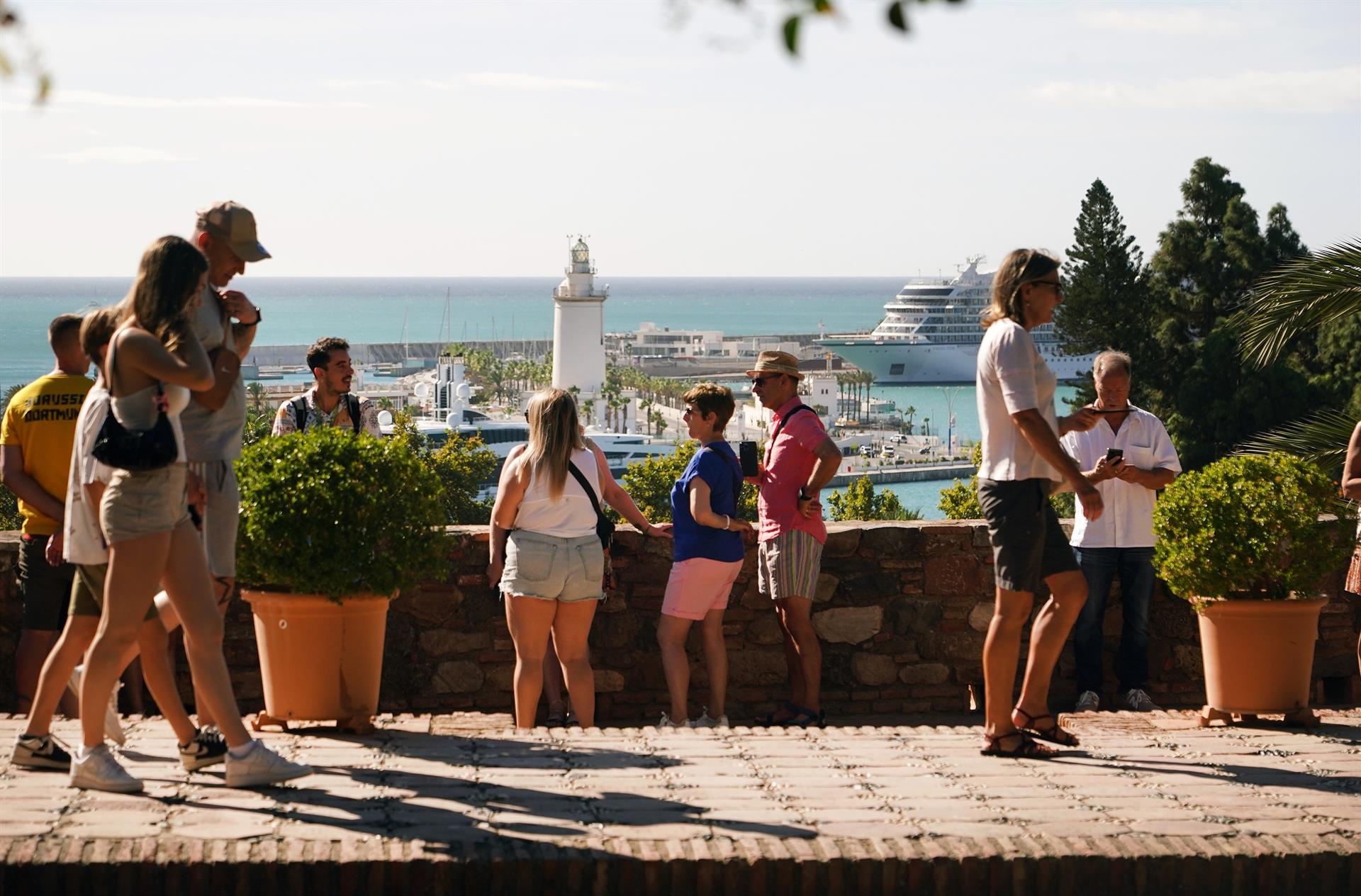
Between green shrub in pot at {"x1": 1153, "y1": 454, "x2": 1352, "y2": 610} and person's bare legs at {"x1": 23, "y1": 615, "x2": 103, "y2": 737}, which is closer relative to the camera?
person's bare legs at {"x1": 23, "y1": 615, "x2": 103, "y2": 737}

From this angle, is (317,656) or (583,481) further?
(583,481)

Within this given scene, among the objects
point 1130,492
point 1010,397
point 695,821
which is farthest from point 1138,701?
point 695,821

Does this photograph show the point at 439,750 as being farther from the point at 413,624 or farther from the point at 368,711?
the point at 413,624

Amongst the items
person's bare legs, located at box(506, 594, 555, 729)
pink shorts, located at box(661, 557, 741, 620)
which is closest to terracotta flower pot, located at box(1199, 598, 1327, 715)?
pink shorts, located at box(661, 557, 741, 620)

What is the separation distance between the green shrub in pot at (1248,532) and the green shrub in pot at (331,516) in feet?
8.33

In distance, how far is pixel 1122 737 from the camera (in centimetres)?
539

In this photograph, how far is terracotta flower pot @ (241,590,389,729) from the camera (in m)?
5.18

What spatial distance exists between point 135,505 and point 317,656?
1.17 m

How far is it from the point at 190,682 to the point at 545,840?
9.22ft

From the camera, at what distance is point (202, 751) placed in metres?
4.55

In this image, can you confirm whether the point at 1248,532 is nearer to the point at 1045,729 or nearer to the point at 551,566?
the point at 1045,729

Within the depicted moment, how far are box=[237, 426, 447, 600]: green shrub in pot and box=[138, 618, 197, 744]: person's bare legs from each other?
558mm

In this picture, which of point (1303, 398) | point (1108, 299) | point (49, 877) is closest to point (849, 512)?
point (1108, 299)

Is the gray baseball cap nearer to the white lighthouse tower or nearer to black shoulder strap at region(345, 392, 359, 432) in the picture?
black shoulder strap at region(345, 392, 359, 432)
